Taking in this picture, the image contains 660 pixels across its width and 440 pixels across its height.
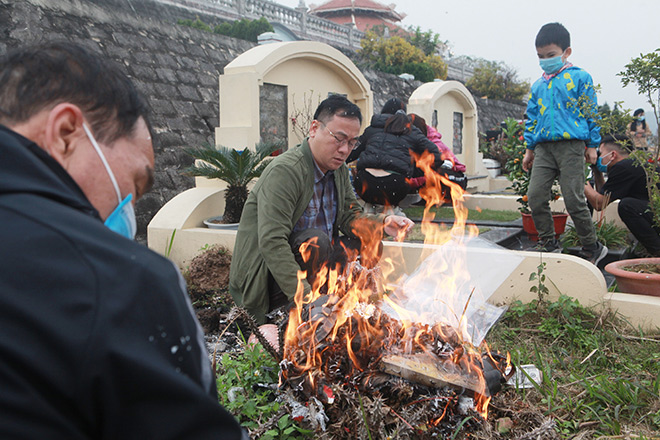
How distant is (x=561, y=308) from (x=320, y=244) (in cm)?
202

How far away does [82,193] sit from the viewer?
1.11 meters

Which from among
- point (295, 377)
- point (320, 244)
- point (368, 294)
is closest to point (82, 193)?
point (295, 377)

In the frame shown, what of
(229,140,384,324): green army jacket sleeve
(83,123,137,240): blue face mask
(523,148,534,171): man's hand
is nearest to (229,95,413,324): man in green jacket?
(229,140,384,324): green army jacket sleeve

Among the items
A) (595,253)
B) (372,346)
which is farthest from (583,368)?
(595,253)

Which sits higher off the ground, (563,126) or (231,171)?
(563,126)

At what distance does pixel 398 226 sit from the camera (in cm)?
438

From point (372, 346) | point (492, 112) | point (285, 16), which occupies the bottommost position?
point (372, 346)

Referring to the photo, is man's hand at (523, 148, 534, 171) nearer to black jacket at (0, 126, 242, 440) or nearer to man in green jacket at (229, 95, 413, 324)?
man in green jacket at (229, 95, 413, 324)

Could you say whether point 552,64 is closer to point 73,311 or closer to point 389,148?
point 389,148

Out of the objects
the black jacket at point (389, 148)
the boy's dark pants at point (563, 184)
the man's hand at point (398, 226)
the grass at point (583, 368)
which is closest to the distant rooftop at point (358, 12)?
the black jacket at point (389, 148)

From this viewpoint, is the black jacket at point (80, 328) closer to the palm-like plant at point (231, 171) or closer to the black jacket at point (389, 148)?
the palm-like plant at point (231, 171)

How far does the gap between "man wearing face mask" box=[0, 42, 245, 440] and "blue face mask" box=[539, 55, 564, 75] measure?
17.5ft

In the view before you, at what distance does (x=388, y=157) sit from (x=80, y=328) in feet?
22.8

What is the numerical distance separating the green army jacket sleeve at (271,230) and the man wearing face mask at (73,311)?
2518mm
